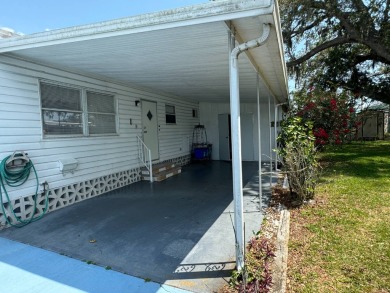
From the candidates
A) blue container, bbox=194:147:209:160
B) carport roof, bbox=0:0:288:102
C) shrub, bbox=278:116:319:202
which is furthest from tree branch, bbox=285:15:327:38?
shrub, bbox=278:116:319:202

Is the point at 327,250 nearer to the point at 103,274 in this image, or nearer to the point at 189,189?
the point at 103,274

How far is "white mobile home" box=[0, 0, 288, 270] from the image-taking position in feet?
8.46

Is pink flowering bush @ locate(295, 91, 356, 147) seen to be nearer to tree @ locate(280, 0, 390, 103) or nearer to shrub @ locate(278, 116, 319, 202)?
tree @ locate(280, 0, 390, 103)

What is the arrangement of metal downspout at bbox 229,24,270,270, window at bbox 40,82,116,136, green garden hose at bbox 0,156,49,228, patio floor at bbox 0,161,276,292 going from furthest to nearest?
window at bbox 40,82,116,136
green garden hose at bbox 0,156,49,228
patio floor at bbox 0,161,276,292
metal downspout at bbox 229,24,270,270

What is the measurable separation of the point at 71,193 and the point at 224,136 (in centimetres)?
721

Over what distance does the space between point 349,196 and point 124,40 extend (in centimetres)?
469

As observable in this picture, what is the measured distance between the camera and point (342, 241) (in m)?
3.23

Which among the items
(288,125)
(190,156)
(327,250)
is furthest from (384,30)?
(327,250)

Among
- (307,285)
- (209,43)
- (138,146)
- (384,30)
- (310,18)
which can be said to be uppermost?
(310,18)

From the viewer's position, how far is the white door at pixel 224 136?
36.4 ft

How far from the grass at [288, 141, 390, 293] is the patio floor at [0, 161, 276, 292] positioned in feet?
2.15

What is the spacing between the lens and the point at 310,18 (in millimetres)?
10523

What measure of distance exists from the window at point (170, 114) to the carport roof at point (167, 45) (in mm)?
3165

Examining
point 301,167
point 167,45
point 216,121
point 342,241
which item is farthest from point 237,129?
point 216,121
